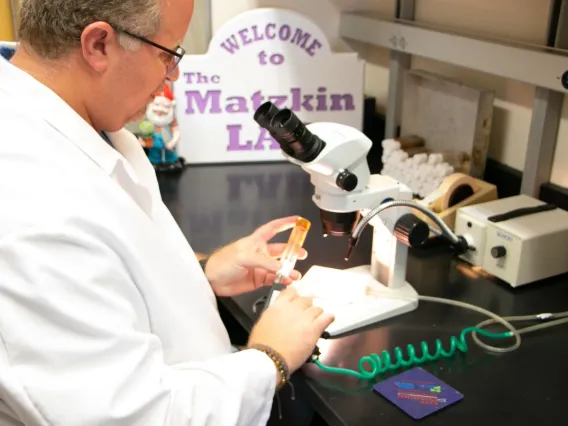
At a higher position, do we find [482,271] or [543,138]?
[543,138]

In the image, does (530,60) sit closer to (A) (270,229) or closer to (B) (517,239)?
(B) (517,239)

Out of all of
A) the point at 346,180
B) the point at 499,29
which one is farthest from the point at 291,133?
the point at 499,29

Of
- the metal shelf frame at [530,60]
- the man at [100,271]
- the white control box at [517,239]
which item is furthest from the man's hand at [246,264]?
the metal shelf frame at [530,60]

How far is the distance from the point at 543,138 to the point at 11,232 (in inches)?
48.0

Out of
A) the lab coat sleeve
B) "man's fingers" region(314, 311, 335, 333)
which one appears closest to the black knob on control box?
"man's fingers" region(314, 311, 335, 333)

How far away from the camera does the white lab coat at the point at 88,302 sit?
752 mm

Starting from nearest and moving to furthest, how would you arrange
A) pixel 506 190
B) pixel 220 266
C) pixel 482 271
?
1. pixel 220 266
2. pixel 482 271
3. pixel 506 190

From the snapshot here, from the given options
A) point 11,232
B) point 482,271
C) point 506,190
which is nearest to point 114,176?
point 11,232

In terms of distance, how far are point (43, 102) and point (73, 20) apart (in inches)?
4.7

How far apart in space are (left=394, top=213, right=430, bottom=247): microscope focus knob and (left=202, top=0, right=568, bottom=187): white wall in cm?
55

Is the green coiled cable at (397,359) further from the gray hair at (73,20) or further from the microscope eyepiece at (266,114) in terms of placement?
the gray hair at (73,20)

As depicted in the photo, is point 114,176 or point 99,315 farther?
point 114,176

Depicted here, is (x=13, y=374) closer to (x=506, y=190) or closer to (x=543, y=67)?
(x=543, y=67)

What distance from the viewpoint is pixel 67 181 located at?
0.84 metres
